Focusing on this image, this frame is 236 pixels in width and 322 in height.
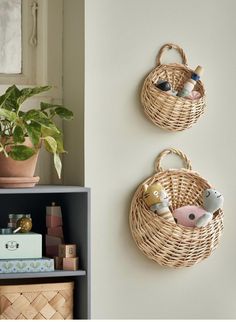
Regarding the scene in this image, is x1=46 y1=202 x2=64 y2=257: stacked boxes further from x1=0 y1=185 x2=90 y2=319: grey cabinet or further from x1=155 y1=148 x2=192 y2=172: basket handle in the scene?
x1=155 y1=148 x2=192 y2=172: basket handle

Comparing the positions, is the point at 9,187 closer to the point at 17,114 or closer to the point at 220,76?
the point at 17,114

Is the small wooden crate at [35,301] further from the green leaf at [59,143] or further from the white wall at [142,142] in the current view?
the green leaf at [59,143]

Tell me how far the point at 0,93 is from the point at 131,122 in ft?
1.85

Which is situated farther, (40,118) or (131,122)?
(131,122)

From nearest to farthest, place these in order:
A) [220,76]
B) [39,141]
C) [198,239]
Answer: [39,141]
[198,239]
[220,76]

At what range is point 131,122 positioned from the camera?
3.31 metres

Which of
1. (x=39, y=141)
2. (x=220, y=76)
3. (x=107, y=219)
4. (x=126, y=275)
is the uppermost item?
(x=220, y=76)

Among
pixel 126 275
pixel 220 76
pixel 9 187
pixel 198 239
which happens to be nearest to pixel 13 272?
pixel 9 187

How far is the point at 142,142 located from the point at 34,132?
57cm

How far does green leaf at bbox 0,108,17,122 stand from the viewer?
2.86m

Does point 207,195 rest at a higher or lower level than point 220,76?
lower

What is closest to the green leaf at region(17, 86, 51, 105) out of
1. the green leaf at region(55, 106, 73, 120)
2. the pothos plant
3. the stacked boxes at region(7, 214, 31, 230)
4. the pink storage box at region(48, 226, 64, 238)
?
the pothos plant

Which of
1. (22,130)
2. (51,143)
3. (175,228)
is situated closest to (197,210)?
(175,228)

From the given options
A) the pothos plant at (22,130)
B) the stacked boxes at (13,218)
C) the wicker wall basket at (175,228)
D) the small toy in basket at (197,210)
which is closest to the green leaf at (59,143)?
the pothos plant at (22,130)
